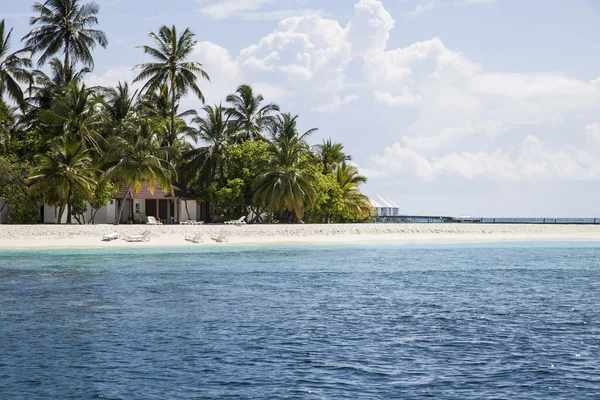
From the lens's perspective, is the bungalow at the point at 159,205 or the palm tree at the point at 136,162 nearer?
the palm tree at the point at 136,162

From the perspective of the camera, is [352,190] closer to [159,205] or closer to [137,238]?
[159,205]

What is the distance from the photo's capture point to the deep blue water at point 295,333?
904 cm

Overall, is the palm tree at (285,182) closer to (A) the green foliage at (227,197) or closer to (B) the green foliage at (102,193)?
(A) the green foliage at (227,197)

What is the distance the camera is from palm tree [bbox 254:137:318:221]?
147 ft

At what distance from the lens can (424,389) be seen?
8836 mm

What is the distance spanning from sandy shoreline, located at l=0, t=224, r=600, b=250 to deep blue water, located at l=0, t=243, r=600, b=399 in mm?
11008

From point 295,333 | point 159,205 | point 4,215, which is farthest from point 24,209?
point 295,333

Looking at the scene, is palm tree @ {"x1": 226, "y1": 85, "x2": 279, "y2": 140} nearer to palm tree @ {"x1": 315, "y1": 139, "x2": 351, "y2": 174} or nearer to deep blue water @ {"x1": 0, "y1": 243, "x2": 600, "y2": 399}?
palm tree @ {"x1": 315, "y1": 139, "x2": 351, "y2": 174}

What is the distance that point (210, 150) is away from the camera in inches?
1916

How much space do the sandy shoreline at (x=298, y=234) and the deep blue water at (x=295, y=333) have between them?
11.0 meters

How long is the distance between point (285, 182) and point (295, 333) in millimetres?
32459

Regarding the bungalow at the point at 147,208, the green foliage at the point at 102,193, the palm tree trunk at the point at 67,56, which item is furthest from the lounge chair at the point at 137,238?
the palm tree trunk at the point at 67,56

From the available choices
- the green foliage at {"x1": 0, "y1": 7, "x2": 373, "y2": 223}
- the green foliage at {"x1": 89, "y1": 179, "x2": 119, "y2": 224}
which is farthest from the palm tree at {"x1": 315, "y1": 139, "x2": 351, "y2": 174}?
the green foliage at {"x1": 89, "y1": 179, "x2": 119, "y2": 224}

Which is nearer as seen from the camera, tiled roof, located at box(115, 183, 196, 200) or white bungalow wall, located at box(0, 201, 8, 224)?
white bungalow wall, located at box(0, 201, 8, 224)
